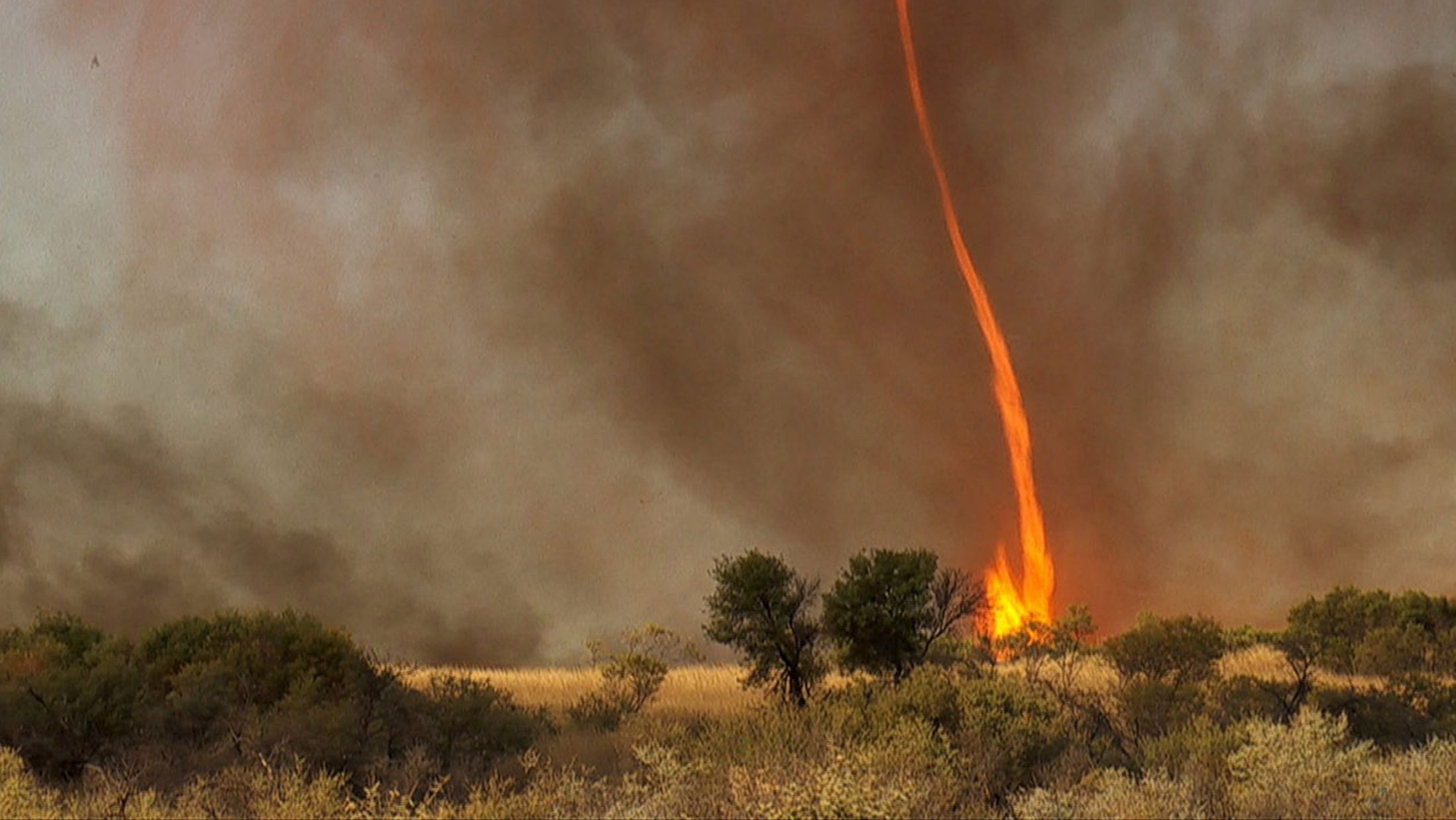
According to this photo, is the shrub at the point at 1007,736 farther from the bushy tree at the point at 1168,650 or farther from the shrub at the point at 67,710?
the shrub at the point at 67,710

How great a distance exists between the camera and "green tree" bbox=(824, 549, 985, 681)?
93.7 feet

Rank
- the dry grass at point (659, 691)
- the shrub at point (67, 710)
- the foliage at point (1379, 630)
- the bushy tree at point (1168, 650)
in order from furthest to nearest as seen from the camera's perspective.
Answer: the foliage at point (1379, 630) < the bushy tree at point (1168, 650) < the dry grass at point (659, 691) < the shrub at point (67, 710)

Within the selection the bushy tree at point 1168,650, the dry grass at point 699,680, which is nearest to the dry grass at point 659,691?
the dry grass at point 699,680

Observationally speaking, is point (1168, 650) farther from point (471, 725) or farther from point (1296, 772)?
point (471, 725)

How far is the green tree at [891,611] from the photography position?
93.7 feet

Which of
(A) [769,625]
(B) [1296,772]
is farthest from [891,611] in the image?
(B) [1296,772]

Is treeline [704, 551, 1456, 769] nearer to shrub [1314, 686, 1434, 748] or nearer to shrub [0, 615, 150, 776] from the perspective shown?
shrub [1314, 686, 1434, 748]

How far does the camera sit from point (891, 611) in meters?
28.9

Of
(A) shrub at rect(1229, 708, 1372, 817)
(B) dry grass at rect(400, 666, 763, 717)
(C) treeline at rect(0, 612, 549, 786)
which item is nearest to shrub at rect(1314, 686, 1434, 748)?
(A) shrub at rect(1229, 708, 1372, 817)

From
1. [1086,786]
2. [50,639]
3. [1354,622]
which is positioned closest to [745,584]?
[1086,786]

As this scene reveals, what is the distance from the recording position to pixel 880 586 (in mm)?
28969

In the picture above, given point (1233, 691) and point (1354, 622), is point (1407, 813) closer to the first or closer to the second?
point (1233, 691)

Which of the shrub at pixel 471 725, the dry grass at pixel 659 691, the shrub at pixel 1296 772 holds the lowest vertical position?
the shrub at pixel 1296 772

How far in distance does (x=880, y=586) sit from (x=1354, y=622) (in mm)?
26533
